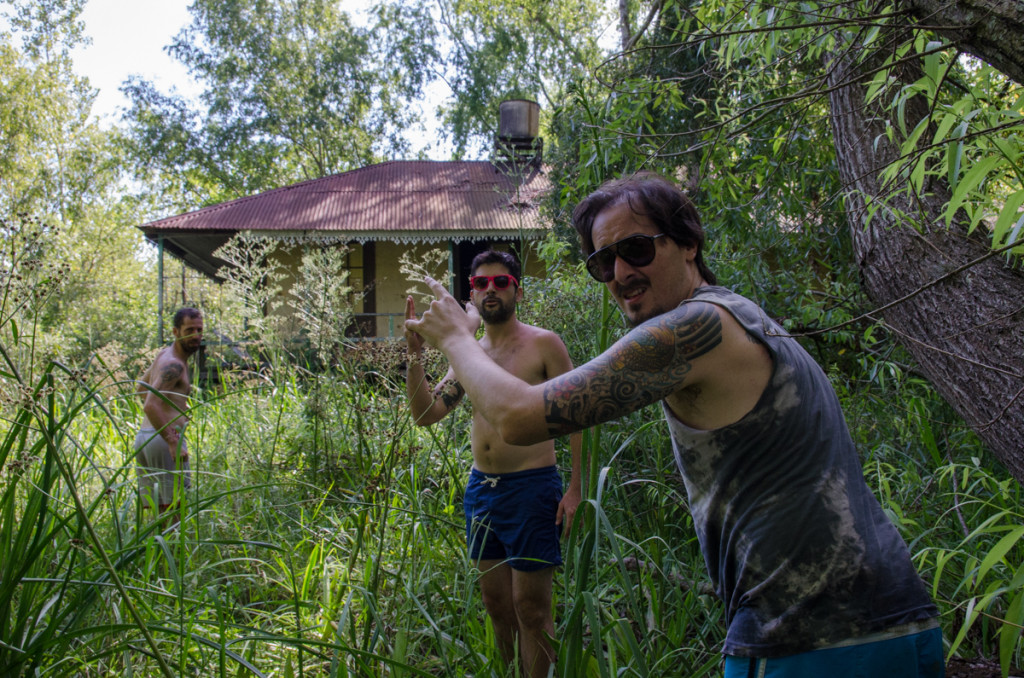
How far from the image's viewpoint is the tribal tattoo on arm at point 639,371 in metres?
1.30

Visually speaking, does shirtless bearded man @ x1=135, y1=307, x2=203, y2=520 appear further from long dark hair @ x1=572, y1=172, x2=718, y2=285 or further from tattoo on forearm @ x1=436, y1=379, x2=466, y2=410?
long dark hair @ x1=572, y1=172, x2=718, y2=285

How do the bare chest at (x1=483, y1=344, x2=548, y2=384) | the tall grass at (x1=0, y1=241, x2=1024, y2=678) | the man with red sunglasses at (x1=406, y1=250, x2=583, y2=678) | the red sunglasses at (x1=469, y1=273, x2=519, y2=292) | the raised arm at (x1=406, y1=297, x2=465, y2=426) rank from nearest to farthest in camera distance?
1. the tall grass at (x1=0, y1=241, x2=1024, y2=678)
2. the raised arm at (x1=406, y1=297, x2=465, y2=426)
3. the man with red sunglasses at (x1=406, y1=250, x2=583, y2=678)
4. the bare chest at (x1=483, y1=344, x2=548, y2=384)
5. the red sunglasses at (x1=469, y1=273, x2=519, y2=292)

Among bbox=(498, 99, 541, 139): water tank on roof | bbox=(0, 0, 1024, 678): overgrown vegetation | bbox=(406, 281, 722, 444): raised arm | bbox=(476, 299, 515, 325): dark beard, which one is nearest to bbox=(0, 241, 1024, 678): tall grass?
bbox=(0, 0, 1024, 678): overgrown vegetation

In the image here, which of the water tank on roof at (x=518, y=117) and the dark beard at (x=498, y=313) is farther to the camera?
the water tank on roof at (x=518, y=117)

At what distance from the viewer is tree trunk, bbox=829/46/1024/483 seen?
2334 millimetres

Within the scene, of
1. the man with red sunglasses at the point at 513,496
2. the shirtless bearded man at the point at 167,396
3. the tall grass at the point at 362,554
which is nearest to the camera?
the tall grass at the point at 362,554

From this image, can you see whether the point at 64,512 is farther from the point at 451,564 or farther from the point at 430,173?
the point at 430,173

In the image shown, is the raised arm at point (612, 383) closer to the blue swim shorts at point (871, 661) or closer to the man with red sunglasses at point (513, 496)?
the blue swim shorts at point (871, 661)

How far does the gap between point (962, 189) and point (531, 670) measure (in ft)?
6.89

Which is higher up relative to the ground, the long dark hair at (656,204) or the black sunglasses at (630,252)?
the long dark hair at (656,204)

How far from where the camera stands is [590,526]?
67.6 inches

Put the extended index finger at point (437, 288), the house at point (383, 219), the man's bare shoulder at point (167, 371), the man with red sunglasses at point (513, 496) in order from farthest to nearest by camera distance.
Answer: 1. the house at point (383, 219)
2. the man's bare shoulder at point (167, 371)
3. the man with red sunglasses at point (513, 496)
4. the extended index finger at point (437, 288)

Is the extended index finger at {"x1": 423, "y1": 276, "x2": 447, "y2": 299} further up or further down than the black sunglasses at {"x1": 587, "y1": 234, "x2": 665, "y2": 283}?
further down

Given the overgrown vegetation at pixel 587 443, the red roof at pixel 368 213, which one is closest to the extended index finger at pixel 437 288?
the overgrown vegetation at pixel 587 443
